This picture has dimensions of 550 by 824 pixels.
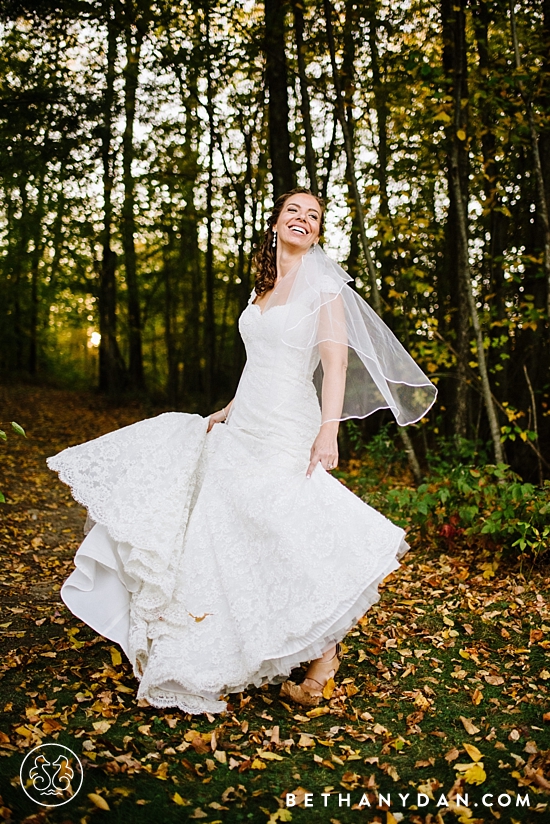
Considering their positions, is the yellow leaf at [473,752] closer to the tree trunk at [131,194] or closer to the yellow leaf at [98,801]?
the yellow leaf at [98,801]

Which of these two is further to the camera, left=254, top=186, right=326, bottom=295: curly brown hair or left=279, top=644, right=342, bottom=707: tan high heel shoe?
left=254, top=186, right=326, bottom=295: curly brown hair

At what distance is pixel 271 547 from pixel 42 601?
7.52 ft

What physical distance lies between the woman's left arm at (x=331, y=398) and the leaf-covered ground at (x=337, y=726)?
4.04 ft

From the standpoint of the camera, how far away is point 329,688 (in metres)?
3.40

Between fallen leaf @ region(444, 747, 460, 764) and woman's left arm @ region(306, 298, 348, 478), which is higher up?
woman's left arm @ region(306, 298, 348, 478)

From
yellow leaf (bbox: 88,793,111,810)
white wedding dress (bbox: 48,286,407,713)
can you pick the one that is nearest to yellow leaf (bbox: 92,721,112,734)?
white wedding dress (bbox: 48,286,407,713)

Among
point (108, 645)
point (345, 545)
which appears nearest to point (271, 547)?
point (345, 545)

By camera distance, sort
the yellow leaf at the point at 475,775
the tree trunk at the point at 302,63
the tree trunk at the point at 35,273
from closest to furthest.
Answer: the yellow leaf at the point at 475,775, the tree trunk at the point at 302,63, the tree trunk at the point at 35,273

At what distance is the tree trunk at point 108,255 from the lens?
10.1 meters

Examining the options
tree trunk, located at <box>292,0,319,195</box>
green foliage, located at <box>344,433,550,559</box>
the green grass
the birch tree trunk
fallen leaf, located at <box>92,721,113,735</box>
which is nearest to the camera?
the green grass

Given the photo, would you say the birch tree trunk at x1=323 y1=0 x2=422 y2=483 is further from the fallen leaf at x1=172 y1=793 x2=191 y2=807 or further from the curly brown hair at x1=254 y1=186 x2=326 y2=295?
the fallen leaf at x1=172 y1=793 x2=191 y2=807

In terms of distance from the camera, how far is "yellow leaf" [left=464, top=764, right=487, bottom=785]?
8.67 ft

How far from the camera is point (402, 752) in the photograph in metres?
2.91

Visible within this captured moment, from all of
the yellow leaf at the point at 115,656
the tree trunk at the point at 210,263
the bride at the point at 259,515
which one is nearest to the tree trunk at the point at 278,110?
the tree trunk at the point at 210,263
